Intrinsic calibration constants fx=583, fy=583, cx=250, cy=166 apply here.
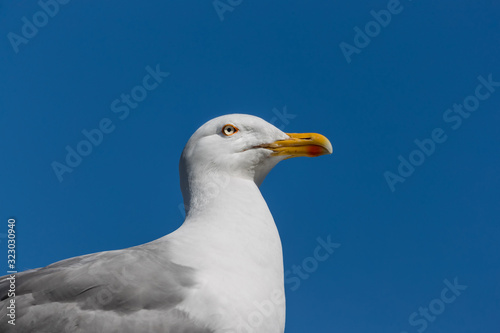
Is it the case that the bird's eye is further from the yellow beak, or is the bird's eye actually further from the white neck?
the white neck

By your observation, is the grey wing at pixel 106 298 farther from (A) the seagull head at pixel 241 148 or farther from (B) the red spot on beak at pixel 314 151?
(B) the red spot on beak at pixel 314 151

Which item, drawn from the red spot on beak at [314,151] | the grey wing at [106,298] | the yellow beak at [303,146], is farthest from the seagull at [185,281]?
the red spot on beak at [314,151]

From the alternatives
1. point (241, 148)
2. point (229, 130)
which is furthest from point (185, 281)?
point (229, 130)

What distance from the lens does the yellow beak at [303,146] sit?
5211 millimetres

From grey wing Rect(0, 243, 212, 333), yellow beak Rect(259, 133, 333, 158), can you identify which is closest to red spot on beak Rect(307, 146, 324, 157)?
yellow beak Rect(259, 133, 333, 158)

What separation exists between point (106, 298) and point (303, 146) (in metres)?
2.23

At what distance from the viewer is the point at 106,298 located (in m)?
3.94

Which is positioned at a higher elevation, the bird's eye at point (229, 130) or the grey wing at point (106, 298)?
the bird's eye at point (229, 130)

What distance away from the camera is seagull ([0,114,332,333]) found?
12.9 ft

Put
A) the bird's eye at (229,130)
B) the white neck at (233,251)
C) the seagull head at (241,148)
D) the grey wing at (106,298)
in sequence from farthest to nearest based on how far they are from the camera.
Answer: the bird's eye at (229,130)
the seagull head at (241,148)
the white neck at (233,251)
the grey wing at (106,298)

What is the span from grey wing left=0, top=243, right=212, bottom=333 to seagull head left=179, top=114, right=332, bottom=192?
116cm

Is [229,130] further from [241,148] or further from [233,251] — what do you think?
[233,251]

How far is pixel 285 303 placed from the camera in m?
4.45

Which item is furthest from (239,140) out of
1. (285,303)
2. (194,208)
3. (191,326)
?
(191,326)
